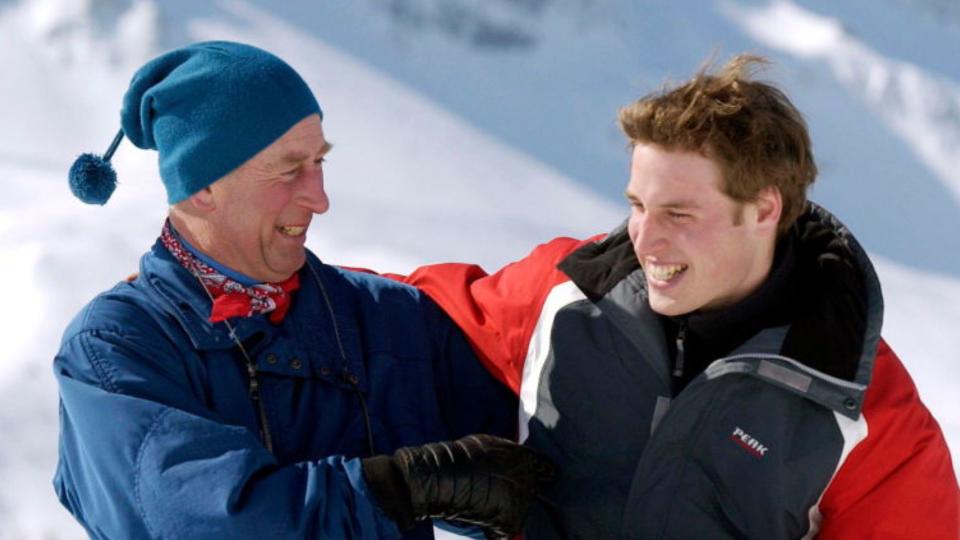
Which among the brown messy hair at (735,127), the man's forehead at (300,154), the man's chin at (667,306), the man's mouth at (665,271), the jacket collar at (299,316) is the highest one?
the brown messy hair at (735,127)

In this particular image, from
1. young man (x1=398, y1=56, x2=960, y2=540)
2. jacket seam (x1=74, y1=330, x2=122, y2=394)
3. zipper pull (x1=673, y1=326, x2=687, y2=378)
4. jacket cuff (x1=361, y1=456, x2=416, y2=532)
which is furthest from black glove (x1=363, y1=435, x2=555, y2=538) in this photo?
jacket seam (x1=74, y1=330, x2=122, y2=394)

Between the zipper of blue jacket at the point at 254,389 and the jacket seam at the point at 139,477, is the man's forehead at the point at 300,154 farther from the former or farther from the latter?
the jacket seam at the point at 139,477

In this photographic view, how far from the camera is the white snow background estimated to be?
5.67 m

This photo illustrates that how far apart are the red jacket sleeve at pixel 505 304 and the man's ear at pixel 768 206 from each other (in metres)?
0.37

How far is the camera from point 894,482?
1.96 meters

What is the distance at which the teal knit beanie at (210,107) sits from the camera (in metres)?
2.04

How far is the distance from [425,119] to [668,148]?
5047mm

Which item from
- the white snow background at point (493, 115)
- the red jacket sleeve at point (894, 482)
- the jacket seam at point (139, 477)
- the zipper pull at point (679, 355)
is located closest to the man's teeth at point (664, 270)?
the zipper pull at point (679, 355)

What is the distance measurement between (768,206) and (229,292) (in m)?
0.89

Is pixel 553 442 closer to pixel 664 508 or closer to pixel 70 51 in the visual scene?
pixel 664 508

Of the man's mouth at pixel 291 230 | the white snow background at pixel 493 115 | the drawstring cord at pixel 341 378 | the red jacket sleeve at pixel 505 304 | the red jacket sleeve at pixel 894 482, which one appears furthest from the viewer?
the white snow background at pixel 493 115

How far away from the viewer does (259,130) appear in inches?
81.4

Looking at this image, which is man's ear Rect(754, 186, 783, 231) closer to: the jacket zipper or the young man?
the young man

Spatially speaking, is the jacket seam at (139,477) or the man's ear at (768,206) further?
the man's ear at (768,206)
